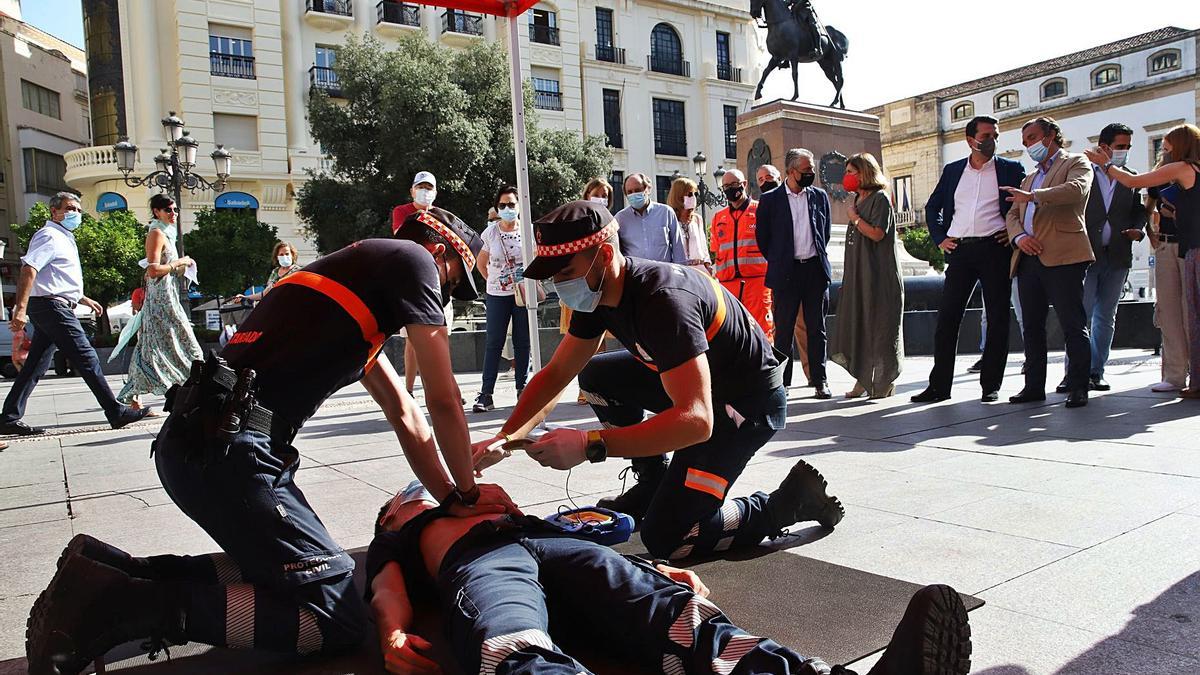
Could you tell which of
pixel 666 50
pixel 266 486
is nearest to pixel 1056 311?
pixel 266 486

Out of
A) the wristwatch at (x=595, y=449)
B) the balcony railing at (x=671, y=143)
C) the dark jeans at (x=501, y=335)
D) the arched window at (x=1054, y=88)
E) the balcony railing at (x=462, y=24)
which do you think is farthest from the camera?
the arched window at (x=1054, y=88)

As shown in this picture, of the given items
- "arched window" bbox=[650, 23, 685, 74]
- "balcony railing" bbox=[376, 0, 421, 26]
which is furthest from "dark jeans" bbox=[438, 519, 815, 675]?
"arched window" bbox=[650, 23, 685, 74]

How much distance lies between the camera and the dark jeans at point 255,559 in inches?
90.6

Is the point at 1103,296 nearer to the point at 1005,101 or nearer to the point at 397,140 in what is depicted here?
the point at 397,140

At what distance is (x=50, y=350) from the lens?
7359 millimetres

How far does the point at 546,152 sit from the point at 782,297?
23.4 m

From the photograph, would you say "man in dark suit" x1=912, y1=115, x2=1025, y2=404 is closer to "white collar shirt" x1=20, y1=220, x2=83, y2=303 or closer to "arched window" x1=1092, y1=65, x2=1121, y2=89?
"white collar shirt" x1=20, y1=220, x2=83, y2=303

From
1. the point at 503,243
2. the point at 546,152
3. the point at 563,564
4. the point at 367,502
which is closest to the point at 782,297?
the point at 503,243

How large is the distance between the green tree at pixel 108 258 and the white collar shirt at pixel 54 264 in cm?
2123

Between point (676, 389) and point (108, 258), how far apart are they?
1152 inches

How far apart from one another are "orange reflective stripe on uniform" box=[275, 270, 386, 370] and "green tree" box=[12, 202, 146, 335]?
27.0 meters

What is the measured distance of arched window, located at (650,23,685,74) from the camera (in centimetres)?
4222

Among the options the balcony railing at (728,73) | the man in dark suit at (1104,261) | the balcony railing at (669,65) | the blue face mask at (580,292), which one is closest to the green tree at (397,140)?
the balcony railing at (669,65)

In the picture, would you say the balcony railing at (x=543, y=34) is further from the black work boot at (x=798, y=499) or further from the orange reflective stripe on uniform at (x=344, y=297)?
the orange reflective stripe on uniform at (x=344, y=297)
